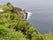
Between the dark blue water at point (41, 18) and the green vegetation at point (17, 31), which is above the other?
the green vegetation at point (17, 31)

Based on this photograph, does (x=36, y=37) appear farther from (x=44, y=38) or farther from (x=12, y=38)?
(x=12, y=38)

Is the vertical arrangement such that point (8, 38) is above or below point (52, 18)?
above

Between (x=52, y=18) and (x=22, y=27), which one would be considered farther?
(x=52, y=18)

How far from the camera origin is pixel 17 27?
14711mm

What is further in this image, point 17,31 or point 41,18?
point 41,18

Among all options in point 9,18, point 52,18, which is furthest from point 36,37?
point 52,18

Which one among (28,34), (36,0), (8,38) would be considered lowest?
(36,0)

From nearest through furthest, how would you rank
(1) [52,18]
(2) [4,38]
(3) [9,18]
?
(2) [4,38], (3) [9,18], (1) [52,18]

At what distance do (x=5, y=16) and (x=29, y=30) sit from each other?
341 centimetres

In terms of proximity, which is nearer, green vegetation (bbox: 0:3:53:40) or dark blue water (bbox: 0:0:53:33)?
green vegetation (bbox: 0:3:53:40)

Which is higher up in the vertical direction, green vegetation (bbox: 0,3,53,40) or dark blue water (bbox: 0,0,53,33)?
green vegetation (bbox: 0,3,53,40)

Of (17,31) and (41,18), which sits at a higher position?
(17,31)

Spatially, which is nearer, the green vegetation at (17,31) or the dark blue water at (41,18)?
the green vegetation at (17,31)

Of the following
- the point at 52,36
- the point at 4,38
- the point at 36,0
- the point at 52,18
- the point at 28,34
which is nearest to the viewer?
the point at 4,38
